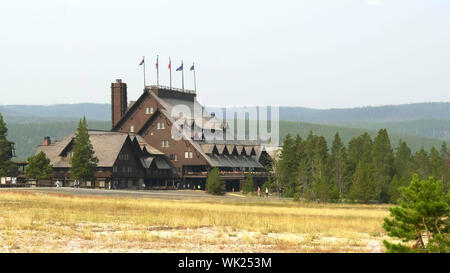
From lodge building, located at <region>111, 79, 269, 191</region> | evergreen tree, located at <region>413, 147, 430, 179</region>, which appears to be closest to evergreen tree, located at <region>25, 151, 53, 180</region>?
lodge building, located at <region>111, 79, 269, 191</region>

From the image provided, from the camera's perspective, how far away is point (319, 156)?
286 feet

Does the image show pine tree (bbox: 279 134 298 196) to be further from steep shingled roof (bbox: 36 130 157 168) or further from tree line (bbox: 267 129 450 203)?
steep shingled roof (bbox: 36 130 157 168)

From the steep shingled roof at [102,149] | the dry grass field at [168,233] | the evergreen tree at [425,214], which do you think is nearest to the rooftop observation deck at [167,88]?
the steep shingled roof at [102,149]

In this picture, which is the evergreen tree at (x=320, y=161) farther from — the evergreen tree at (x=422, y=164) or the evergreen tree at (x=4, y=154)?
the evergreen tree at (x=4, y=154)

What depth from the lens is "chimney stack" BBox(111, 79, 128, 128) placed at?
115 metres

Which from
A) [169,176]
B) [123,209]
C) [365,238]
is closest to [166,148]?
[169,176]

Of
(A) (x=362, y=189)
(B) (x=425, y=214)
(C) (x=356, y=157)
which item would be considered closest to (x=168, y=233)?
(B) (x=425, y=214)

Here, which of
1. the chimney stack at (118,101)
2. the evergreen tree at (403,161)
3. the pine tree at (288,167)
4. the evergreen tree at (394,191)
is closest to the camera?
the evergreen tree at (394,191)

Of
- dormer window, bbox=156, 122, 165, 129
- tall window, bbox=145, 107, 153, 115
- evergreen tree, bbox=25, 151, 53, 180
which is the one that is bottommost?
evergreen tree, bbox=25, 151, 53, 180

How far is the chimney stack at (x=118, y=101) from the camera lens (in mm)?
114938

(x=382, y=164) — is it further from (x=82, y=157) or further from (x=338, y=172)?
(x=82, y=157)

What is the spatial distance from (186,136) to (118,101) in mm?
17559

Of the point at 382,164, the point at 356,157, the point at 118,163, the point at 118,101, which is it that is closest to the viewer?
the point at 382,164

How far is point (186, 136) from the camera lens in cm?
10544
